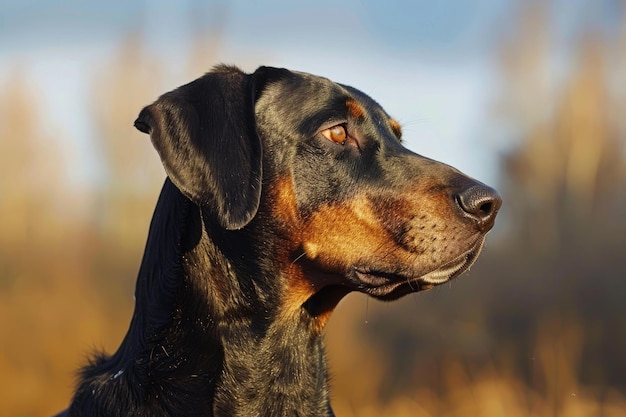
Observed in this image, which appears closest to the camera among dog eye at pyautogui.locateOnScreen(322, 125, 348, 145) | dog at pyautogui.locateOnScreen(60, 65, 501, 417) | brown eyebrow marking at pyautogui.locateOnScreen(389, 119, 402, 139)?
dog at pyautogui.locateOnScreen(60, 65, 501, 417)

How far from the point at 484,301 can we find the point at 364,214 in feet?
30.5

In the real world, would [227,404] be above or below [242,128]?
below

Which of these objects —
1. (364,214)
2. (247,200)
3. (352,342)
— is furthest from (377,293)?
(352,342)

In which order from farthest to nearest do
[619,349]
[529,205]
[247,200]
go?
1. [529,205]
2. [619,349]
3. [247,200]

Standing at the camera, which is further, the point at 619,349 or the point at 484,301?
the point at 484,301

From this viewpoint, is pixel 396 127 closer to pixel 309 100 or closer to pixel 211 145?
pixel 309 100

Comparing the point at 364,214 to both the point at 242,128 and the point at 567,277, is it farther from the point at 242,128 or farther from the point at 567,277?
the point at 567,277

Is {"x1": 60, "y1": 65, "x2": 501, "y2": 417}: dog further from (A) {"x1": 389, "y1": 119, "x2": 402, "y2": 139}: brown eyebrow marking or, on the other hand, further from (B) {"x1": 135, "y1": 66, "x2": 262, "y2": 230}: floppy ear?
(A) {"x1": 389, "y1": 119, "x2": 402, "y2": 139}: brown eyebrow marking

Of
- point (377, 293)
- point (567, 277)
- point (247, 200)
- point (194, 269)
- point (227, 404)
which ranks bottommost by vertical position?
point (567, 277)

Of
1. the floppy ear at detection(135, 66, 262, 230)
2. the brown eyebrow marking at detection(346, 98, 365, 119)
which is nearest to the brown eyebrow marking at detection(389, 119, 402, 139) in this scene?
the brown eyebrow marking at detection(346, 98, 365, 119)

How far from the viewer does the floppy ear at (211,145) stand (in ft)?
9.97

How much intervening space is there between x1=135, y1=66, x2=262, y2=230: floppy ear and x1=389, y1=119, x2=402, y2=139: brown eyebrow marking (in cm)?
81

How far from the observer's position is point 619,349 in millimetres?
10953

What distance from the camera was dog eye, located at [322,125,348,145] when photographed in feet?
10.7
